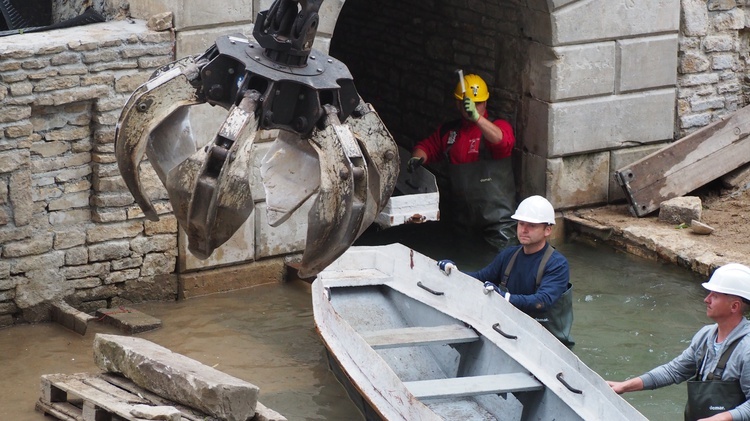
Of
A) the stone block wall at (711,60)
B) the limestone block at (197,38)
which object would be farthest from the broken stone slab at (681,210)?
the limestone block at (197,38)

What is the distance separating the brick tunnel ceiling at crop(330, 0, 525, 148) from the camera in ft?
32.4

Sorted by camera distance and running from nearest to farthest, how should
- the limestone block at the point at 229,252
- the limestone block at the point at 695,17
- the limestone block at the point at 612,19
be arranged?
the limestone block at the point at 229,252
the limestone block at the point at 612,19
the limestone block at the point at 695,17

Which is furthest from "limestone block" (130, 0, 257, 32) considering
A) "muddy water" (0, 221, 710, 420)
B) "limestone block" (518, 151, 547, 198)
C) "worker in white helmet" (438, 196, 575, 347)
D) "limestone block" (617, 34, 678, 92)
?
"limestone block" (617, 34, 678, 92)

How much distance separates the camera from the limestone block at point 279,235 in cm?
838

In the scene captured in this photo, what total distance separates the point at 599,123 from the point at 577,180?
0.51 m

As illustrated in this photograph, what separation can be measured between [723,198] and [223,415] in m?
5.89

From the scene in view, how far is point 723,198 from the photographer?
393 inches

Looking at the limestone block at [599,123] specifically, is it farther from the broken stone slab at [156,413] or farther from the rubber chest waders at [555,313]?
the broken stone slab at [156,413]

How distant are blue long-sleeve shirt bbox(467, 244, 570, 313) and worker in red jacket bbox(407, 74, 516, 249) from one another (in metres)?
2.74

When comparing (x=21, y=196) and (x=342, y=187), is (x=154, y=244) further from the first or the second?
(x=342, y=187)

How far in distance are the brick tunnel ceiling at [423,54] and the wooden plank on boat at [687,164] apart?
120 cm

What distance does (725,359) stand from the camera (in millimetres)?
5023

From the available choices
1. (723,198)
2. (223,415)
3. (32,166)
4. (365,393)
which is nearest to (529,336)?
(365,393)

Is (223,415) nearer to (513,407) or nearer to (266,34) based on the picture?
(513,407)
